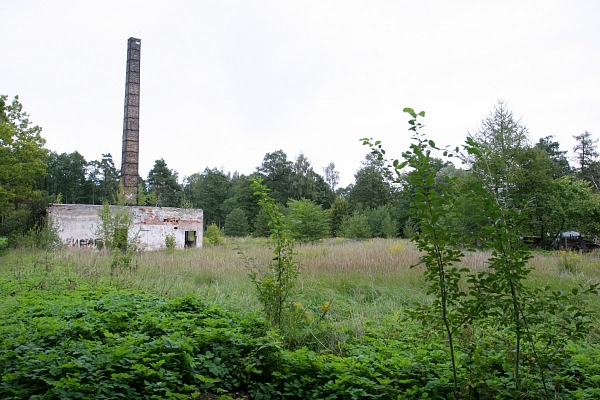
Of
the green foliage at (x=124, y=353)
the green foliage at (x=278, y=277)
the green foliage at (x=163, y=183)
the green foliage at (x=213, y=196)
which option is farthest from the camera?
the green foliage at (x=163, y=183)

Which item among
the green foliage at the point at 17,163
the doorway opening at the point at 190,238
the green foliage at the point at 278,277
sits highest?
the green foliage at the point at 17,163

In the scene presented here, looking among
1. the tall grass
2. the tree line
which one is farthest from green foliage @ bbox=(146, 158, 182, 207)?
the tall grass

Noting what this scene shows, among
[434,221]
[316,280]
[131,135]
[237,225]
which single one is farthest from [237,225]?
[434,221]

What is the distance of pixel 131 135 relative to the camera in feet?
91.4

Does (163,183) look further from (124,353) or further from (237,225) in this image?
(124,353)

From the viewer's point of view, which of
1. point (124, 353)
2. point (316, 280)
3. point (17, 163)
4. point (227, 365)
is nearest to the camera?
point (124, 353)

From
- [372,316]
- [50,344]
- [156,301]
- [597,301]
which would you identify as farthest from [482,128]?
[50,344]

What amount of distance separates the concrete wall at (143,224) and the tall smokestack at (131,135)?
685 cm

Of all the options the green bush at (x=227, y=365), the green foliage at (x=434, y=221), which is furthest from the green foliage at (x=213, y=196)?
the green foliage at (x=434, y=221)

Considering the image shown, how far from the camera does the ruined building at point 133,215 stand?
19.6m

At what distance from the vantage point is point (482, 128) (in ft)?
70.3

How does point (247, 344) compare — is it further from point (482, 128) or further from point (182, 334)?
point (482, 128)

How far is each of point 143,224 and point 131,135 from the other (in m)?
9.86

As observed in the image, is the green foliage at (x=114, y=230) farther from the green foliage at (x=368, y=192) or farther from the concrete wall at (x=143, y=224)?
the green foliage at (x=368, y=192)
